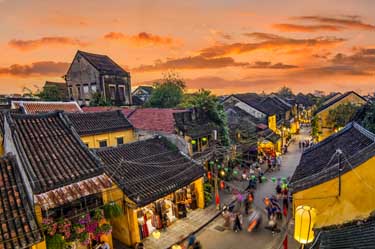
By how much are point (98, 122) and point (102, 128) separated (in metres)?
0.79

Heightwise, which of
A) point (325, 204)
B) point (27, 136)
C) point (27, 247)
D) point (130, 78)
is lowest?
point (325, 204)

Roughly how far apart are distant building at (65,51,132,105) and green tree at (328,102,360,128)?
107 feet

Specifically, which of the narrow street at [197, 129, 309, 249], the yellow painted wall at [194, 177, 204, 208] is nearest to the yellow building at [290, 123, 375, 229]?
the narrow street at [197, 129, 309, 249]

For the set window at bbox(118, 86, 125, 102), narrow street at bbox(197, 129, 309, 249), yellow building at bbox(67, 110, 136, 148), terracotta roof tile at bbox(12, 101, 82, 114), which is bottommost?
narrow street at bbox(197, 129, 309, 249)

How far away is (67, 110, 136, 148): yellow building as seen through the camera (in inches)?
737

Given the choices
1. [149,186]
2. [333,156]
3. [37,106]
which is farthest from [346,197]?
[37,106]

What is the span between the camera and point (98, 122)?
791 inches

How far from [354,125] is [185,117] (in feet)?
43.5

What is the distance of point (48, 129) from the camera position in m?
11.8

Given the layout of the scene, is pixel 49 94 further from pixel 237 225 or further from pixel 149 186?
pixel 237 225

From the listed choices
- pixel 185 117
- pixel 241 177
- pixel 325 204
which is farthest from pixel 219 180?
pixel 325 204

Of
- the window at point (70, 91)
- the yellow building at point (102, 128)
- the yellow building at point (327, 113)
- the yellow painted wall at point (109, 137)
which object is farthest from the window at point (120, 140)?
the yellow building at point (327, 113)

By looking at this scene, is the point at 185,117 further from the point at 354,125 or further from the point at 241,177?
the point at 354,125

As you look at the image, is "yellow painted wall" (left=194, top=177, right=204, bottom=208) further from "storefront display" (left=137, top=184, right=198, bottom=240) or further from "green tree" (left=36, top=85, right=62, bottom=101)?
"green tree" (left=36, top=85, right=62, bottom=101)
